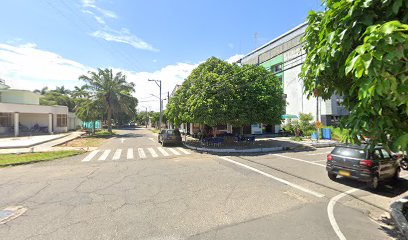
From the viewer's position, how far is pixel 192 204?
20.6 ft

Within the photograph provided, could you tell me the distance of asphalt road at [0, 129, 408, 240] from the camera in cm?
473

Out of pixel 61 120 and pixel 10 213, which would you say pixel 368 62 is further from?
pixel 61 120

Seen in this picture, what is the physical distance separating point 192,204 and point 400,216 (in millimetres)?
4876

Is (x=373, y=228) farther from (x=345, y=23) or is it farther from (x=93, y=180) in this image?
(x=93, y=180)

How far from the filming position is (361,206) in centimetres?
638

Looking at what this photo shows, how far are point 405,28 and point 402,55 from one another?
1.14 ft

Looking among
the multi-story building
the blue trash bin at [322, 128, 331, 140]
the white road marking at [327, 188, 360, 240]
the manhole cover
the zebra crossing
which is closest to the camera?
the white road marking at [327, 188, 360, 240]

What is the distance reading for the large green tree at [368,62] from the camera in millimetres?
2586

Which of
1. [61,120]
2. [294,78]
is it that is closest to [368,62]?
[294,78]

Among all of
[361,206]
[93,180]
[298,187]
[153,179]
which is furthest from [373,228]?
[93,180]

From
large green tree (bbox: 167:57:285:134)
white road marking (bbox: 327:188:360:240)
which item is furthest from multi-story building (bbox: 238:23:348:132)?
white road marking (bbox: 327:188:360:240)

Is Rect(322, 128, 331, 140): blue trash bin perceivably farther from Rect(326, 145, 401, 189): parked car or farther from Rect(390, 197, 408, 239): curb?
Rect(390, 197, 408, 239): curb

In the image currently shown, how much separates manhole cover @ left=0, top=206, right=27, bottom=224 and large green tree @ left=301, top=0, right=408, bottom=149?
→ 7406 millimetres

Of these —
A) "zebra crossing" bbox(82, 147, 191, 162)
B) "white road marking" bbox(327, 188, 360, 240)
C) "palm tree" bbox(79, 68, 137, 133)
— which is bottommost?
"white road marking" bbox(327, 188, 360, 240)
